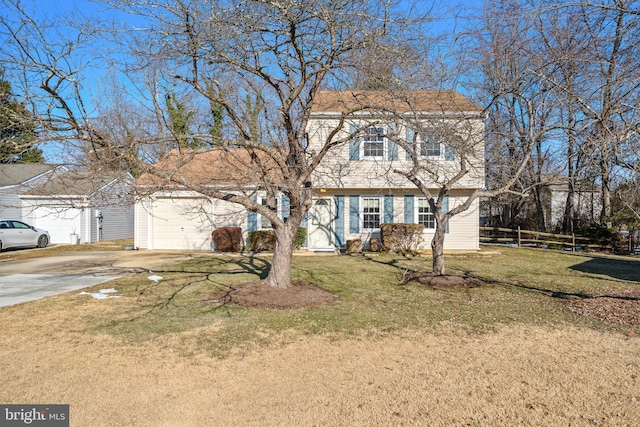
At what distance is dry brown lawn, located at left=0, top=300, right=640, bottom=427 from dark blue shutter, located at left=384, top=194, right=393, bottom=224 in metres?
10.1

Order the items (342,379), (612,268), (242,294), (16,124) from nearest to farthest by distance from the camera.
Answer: (342,379) → (16,124) → (242,294) → (612,268)

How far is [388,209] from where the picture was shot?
16016 mm

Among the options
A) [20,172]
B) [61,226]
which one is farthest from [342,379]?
[20,172]

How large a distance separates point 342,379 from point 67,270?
1029 centimetres

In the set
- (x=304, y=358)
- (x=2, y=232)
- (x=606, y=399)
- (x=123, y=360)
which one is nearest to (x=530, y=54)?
(x=606, y=399)

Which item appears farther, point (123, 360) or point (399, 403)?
point (123, 360)

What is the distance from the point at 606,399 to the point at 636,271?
10908 mm

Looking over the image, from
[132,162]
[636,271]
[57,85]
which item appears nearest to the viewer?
[57,85]

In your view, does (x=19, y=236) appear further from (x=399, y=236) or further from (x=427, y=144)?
(x=427, y=144)

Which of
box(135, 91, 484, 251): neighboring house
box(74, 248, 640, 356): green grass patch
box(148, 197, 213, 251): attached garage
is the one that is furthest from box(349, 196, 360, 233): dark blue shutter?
Result: box(148, 197, 213, 251): attached garage

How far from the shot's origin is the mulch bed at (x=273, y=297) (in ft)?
24.2

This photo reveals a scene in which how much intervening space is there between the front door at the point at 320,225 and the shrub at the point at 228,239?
272 cm

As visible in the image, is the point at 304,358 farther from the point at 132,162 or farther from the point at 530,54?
the point at 530,54

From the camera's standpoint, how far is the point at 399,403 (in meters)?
3.71
